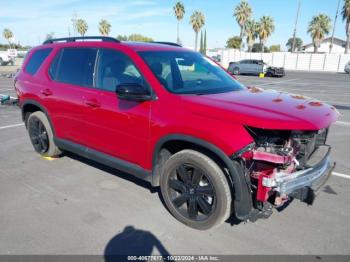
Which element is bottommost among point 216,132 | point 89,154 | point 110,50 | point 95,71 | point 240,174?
point 89,154

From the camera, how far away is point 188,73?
4.19 m

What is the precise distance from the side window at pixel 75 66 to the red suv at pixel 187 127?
0.05 ft

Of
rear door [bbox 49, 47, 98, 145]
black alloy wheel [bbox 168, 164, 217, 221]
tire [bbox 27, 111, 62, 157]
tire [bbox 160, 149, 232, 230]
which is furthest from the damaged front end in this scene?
tire [bbox 27, 111, 62, 157]

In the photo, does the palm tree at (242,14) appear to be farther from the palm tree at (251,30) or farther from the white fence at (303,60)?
the white fence at (303,60)

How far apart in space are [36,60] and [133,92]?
2.82 meters

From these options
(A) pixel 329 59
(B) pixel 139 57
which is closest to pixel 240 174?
(B) pixel 139 57

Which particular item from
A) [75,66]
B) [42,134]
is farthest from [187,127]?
[42,134]

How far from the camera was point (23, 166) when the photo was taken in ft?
16.9

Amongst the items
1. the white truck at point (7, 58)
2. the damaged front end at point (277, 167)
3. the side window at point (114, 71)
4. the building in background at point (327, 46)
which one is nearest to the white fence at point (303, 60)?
the white truck at point (7, 58)

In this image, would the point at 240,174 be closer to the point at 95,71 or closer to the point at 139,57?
the point at 139,57

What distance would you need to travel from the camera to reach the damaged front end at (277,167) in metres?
2.80

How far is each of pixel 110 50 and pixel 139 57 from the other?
52 centimetres

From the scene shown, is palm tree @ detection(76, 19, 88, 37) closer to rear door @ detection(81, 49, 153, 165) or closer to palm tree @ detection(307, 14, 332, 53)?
palm tree @ detection(307, 14, 332, 53)

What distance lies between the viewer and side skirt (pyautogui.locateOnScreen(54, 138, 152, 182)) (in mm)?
3750
